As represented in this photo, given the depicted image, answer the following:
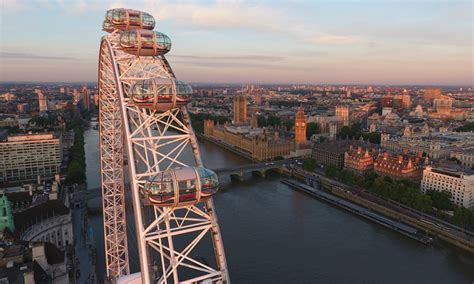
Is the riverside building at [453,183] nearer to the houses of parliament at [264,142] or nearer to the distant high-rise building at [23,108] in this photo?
the houses of parliament at [264,142]

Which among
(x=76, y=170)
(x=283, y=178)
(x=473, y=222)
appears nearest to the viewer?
(x=473, y=222)

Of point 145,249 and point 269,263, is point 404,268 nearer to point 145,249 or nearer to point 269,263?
point 269,263

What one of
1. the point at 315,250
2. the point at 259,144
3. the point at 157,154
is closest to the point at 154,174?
the point at 157,154

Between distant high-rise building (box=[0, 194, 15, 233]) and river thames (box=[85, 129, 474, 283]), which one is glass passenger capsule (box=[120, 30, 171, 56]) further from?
distant high-rise building (box=[0, 194, 15, 233])

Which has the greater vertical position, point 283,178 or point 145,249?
point 145,249

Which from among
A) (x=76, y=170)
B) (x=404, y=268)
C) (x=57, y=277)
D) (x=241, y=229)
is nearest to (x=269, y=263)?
(x=241, y=229)

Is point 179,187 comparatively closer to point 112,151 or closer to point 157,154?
point 157,154

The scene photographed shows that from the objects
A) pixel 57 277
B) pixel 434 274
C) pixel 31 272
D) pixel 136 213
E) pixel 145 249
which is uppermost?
pixel 136 213

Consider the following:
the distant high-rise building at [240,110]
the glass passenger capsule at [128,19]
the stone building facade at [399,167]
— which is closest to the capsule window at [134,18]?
the glass passenger capsule at [128,19]
